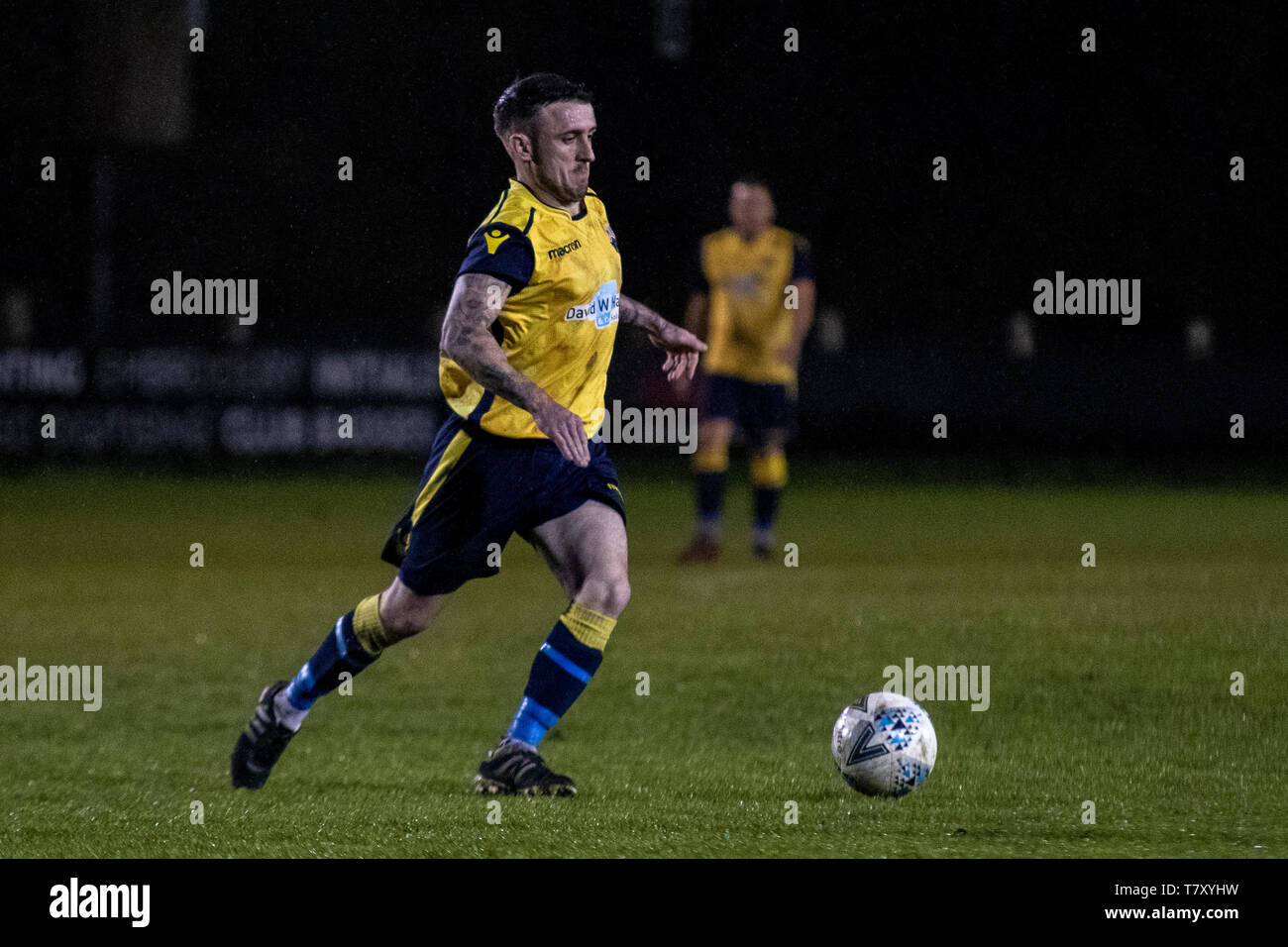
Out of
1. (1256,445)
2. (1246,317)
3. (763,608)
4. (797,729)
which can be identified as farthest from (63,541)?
(1246,317)

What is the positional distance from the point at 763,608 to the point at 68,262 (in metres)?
14.8

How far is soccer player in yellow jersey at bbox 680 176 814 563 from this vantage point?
11812 millimetres

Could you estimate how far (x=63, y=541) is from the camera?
523 inches

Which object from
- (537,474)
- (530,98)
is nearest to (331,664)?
(537,474)

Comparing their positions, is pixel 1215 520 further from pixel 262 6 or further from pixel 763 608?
pixel 262 6

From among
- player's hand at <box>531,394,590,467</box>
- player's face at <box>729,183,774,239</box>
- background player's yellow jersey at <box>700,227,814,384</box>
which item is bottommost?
player's hand at <box>531,394,590,467</box>

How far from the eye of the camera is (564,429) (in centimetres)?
481

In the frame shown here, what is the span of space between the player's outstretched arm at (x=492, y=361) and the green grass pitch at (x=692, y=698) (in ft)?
3.26

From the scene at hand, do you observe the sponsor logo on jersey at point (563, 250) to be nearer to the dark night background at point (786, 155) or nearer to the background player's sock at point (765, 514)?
the background player's sock at point (765, 514)

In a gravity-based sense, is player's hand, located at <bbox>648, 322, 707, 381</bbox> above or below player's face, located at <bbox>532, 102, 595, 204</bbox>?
below

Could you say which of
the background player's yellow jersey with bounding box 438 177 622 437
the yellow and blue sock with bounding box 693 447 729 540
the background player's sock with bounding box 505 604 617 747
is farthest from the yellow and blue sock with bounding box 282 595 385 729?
the yellow and blue sock with bounding box 693 447 729 540

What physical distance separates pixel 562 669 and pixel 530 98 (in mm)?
1578

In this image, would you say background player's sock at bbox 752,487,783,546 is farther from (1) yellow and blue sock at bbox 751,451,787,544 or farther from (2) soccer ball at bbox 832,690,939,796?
(2) soccer ball at bbox 832,690,939,796

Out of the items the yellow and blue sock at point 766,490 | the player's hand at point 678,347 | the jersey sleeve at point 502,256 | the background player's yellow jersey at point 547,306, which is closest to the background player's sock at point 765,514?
the yellow and blue sock at point 766,490
